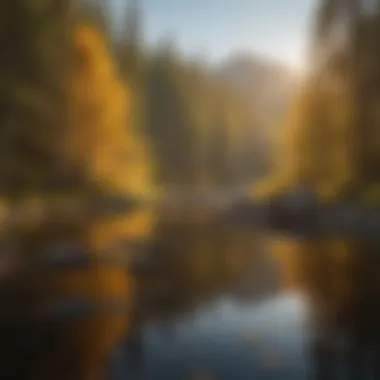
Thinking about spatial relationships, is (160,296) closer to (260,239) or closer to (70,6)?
(260,239)

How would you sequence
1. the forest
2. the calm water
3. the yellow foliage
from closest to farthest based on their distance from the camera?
the calm water < the forest < the yellow foliage

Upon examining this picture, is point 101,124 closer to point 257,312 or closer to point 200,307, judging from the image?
point 200,307

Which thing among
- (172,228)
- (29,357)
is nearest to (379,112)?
(172,228)

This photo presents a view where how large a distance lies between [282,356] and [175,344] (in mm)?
610

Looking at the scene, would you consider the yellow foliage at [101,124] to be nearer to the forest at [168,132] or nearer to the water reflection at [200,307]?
the forest at [168,132]

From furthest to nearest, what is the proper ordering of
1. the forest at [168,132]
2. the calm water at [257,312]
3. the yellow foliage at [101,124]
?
the yellow foliage at [101,124]
the forest at [168,132]
the calm water at [257,312]

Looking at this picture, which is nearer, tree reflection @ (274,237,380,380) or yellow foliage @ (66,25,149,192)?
tree reflection @ (274,237,380,380)

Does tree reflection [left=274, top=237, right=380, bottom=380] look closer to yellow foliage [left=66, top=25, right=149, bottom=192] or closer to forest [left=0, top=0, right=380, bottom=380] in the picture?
forest [left=0, top=0, right=380, bottom=380]

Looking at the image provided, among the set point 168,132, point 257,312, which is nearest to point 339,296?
point 257,312

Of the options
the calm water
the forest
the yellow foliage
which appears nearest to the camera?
the calm water

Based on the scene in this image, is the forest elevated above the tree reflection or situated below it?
above

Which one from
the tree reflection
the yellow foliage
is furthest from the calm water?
the yellow foliage

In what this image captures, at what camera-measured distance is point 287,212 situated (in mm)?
5375

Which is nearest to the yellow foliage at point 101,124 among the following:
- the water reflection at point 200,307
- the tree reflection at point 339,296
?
the water reflection at point 200,307
